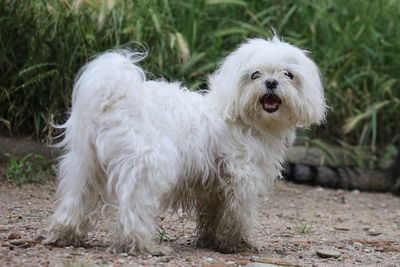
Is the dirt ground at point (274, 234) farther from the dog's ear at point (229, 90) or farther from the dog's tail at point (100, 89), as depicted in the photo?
the dog's ear at point (229, 90)

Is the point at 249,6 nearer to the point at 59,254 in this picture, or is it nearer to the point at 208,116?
the point at 208,116

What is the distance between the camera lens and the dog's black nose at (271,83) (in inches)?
191

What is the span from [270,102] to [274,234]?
5.27 ft

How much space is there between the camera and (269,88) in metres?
4.85

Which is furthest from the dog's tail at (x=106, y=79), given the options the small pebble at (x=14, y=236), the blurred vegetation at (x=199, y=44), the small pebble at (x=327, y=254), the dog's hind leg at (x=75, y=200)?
the blurred vegetation at (x=199, y=44)

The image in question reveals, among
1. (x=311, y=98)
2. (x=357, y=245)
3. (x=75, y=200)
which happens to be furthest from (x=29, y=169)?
(x=311, y=98)

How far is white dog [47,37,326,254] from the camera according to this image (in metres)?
4.43

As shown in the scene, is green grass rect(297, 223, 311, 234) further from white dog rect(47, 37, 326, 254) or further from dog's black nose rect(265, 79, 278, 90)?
dog's black nose rect(265, 79, 278, 90)

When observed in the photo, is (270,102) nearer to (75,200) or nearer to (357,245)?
(75,200)

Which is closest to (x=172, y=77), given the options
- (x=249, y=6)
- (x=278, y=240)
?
(x=249, y=6)

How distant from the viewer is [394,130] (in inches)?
393

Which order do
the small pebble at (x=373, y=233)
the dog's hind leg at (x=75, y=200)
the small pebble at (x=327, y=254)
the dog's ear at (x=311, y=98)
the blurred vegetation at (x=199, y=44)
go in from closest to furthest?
1. the dog's hind leg at (x=75, y=200)
2. the dog's ear at (x=311, y=98)
3. the small pebble at (x=327, y=254)
4. the small pebble at (x=373, y=233)
5. the blurred vegetation at (x=199, y=44)

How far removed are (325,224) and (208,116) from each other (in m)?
2.55

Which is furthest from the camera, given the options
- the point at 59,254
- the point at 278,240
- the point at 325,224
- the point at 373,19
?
the point at 373,19
